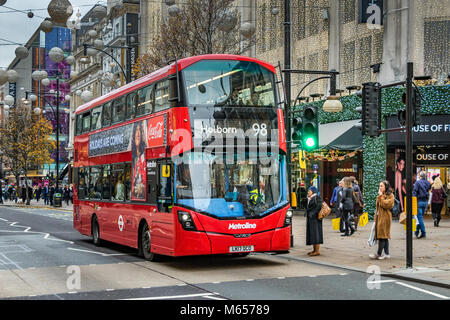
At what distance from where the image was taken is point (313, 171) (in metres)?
32.4

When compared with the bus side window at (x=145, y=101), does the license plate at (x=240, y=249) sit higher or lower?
lower

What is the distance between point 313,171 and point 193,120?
65.9ft

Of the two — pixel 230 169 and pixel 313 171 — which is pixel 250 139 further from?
pixel 313 171

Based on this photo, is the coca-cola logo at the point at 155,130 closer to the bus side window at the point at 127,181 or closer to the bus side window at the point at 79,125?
the bus side window at the point at 127,181

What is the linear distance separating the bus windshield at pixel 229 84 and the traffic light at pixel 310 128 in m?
2.78

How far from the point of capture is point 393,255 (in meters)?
15.4

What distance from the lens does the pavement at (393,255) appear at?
481 inches

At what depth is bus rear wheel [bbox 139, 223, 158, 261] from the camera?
14758 mm

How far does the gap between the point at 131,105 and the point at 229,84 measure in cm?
352

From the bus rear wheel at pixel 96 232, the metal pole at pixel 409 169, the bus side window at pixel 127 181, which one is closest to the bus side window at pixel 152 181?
the bus side window at pixel 127 181

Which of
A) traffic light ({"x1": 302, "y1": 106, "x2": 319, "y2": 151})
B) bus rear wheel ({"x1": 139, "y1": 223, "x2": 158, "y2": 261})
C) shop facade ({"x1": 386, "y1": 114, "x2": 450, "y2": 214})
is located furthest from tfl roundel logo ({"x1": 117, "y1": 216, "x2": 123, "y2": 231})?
shop facade ({"x1": 386, "y1": 114, "x2": 450, "y2": 214})

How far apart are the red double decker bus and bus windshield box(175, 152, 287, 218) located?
0.02 m

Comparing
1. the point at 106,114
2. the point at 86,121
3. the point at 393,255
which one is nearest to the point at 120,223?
the point at 106,114

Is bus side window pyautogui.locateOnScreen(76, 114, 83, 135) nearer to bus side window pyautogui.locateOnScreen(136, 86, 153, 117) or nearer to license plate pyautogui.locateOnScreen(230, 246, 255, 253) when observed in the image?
bus side window pyautogui.locateOnScreen(136, 86, 153, 117)
